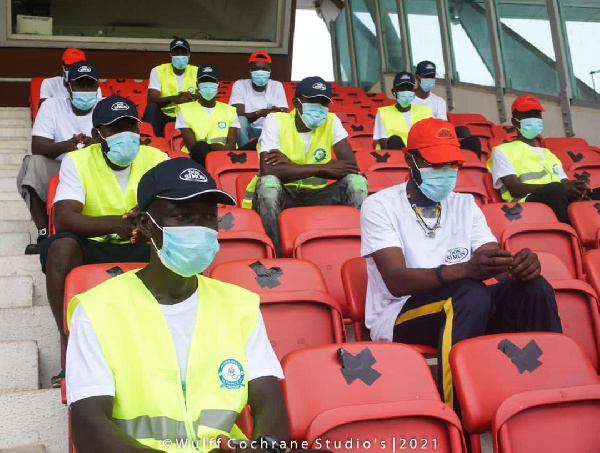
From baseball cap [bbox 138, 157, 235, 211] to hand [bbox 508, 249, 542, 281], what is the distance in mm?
1357

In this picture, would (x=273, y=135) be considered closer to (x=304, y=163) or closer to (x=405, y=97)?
(x=304, y=163)

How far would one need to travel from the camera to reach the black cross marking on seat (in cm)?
243

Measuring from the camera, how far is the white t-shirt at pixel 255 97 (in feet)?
23.6

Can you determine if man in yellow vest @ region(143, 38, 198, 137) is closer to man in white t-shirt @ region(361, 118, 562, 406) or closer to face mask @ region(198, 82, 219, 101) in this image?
face mask @ region(198, 82, 219, 101)

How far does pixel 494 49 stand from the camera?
1030 centimetres

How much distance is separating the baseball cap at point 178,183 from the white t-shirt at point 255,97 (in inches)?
205

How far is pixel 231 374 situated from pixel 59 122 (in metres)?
3.70

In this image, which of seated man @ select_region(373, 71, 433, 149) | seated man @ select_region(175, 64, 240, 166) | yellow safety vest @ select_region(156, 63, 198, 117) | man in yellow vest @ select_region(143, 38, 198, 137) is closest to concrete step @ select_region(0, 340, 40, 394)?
seated man @ select_region(175, 64, 240, 166)

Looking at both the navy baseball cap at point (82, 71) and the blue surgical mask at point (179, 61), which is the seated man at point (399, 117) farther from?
the navy baseball cap at point (82, 71)

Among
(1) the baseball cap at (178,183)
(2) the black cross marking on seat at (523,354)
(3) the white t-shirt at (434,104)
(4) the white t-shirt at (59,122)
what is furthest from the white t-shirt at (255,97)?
(1) the baseball cap at (178,183)

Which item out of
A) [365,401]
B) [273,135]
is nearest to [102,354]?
[365,401]

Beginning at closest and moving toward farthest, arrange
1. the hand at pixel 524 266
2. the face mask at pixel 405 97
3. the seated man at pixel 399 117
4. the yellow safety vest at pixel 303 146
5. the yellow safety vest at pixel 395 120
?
the hand at pixel 524 266 < the yellow safety vest at pixel 303 146 < the seated man at pixel 399 117 < the yellow safety vest at pixel 395 120 < the face mask at pixel 405 97

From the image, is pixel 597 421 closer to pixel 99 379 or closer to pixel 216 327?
pixel 216 327

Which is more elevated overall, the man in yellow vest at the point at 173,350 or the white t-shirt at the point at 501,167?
the white t-shirt at the point at 501,167
